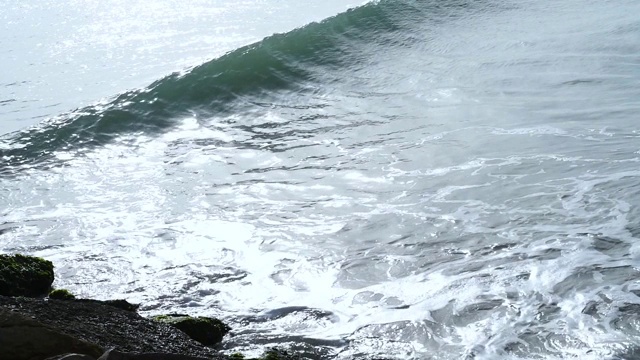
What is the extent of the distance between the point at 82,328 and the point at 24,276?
1.90 meters

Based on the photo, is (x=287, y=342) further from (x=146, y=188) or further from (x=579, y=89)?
(x=579, y=89)

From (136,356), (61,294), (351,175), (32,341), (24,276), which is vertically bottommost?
(351,175)

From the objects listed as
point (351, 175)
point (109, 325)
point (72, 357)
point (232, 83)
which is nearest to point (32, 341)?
point (72, 357)

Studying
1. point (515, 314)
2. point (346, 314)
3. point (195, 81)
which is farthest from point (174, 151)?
point (515, 314)

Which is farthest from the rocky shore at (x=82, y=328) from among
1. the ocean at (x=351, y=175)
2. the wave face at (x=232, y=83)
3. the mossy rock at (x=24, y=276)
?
the wave face at (x=232, y=83)

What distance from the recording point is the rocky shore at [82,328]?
445 cm

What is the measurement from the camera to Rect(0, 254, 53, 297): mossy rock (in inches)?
269

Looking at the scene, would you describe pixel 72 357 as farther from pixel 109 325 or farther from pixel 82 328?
pixel 109 325

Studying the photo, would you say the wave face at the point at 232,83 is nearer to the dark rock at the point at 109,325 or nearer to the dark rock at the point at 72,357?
the dark rock at the point at 109,325

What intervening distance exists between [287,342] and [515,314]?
1.81 meters

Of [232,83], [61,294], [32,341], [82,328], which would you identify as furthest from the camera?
[232,83]

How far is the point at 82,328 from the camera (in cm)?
545

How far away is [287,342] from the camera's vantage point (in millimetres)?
6301

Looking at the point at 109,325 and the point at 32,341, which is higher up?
the point at 32,341
